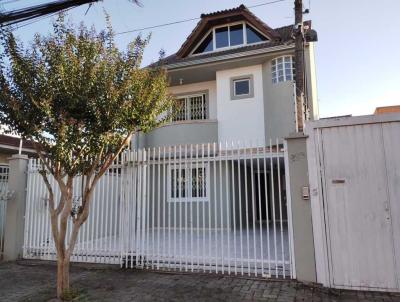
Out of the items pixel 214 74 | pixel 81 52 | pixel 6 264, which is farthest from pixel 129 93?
pixel 214 74

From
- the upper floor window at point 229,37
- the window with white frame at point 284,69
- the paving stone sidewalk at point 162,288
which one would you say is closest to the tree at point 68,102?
the paving stone sidewalk at point 162,288

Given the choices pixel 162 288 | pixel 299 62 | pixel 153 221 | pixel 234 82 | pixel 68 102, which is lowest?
pixel 162 288

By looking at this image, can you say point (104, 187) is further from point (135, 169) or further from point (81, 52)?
point (81, 52)

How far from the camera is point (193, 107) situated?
623 inches

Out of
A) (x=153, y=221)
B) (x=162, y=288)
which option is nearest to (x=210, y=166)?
(x=153, y=221)

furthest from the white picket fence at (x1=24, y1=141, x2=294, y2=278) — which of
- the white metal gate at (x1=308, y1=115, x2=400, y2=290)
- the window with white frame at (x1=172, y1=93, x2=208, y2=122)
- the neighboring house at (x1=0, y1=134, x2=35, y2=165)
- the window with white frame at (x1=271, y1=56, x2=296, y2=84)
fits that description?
the window with white frame at (x1=172, y1=93, x2=208, y2=122)

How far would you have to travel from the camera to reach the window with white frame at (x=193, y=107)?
1559cm

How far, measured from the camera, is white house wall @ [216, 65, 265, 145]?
1396 cm

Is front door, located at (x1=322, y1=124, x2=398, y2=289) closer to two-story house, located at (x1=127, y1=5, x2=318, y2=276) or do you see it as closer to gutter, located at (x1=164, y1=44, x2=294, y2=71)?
two-story house, located at (x1=127, y1=5, x2=318, y2=276)

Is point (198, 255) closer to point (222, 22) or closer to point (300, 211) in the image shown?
point (300, 211)

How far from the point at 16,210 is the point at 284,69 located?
1055cm

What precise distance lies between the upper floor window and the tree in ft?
35.3

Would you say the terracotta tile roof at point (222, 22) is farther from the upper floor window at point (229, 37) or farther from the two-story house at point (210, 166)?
the upper floor window at point (229, 37)

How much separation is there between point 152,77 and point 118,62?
642 millimetres
